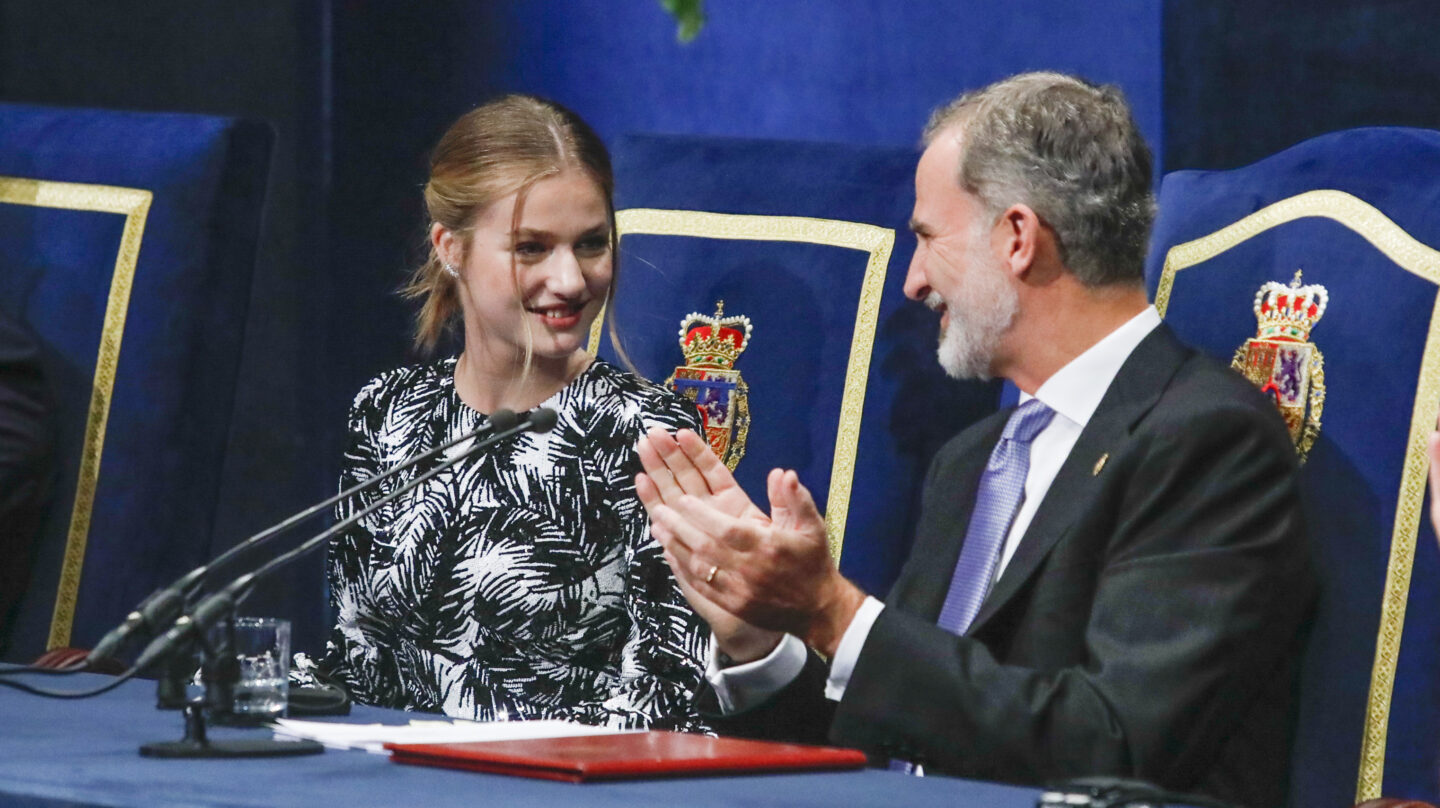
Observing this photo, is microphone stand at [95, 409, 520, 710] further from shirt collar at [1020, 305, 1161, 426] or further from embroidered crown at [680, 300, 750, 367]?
embroidered crown at [680, 300, 750, 367]

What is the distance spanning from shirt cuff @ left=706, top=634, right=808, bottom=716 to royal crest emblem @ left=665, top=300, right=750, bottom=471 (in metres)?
0.72

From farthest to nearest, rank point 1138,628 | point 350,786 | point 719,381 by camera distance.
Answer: point 719,381 → point 1138,628 → point 350,786

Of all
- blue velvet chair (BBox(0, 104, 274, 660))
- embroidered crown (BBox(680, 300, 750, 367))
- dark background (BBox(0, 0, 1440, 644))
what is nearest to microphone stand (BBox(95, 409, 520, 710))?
embroidered crown (BBox(680, 300, 750, 367))

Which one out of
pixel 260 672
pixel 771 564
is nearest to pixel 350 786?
pixel 260 672

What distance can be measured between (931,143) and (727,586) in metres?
0.68

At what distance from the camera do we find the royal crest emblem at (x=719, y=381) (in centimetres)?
272

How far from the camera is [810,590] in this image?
1.83 metres

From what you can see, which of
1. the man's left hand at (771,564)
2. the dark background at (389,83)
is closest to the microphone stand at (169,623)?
the man's left hand at (771,564)

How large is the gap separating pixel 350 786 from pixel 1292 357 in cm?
120

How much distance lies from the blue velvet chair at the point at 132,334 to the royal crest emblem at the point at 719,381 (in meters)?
0.76

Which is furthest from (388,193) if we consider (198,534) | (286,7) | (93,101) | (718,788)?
(718,788)

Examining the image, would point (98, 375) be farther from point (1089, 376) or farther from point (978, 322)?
point (1089, 376)

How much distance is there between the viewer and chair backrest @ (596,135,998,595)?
2686mm

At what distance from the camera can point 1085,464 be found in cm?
192
